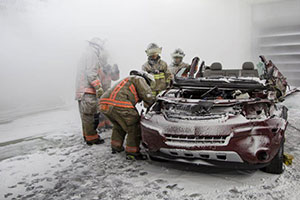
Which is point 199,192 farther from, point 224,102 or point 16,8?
Result: point 16,8

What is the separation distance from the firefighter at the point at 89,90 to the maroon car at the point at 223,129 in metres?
1.48

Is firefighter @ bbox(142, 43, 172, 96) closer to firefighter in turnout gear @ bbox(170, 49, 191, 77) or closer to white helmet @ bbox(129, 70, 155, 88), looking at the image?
firefighter in turnout gear @ bbox(170, 49, 191, 77)

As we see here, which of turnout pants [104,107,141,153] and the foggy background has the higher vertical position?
the foggy background

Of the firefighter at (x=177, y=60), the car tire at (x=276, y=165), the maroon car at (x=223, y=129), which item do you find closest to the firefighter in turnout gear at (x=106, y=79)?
the firefighter at (x=177, y=60)

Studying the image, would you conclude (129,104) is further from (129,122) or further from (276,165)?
(276,165)

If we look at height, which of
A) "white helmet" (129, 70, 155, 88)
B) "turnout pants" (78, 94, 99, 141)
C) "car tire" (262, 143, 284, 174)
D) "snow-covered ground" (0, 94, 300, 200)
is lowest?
"snow-covered ground" (0, 94, 300, 200)

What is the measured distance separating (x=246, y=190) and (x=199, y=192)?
19.1 inches

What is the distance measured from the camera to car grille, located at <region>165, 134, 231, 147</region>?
2.63m

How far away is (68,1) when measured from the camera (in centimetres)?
1108

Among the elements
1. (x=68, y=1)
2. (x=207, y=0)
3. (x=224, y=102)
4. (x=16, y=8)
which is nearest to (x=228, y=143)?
(x=224, y=102)

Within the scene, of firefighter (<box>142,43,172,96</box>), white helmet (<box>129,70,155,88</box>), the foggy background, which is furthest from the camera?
the foggy background

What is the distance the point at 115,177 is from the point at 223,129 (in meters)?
1.42

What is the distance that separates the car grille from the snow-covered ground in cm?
47

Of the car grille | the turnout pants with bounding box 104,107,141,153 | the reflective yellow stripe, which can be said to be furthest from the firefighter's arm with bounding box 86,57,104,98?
Answer: the car grille
